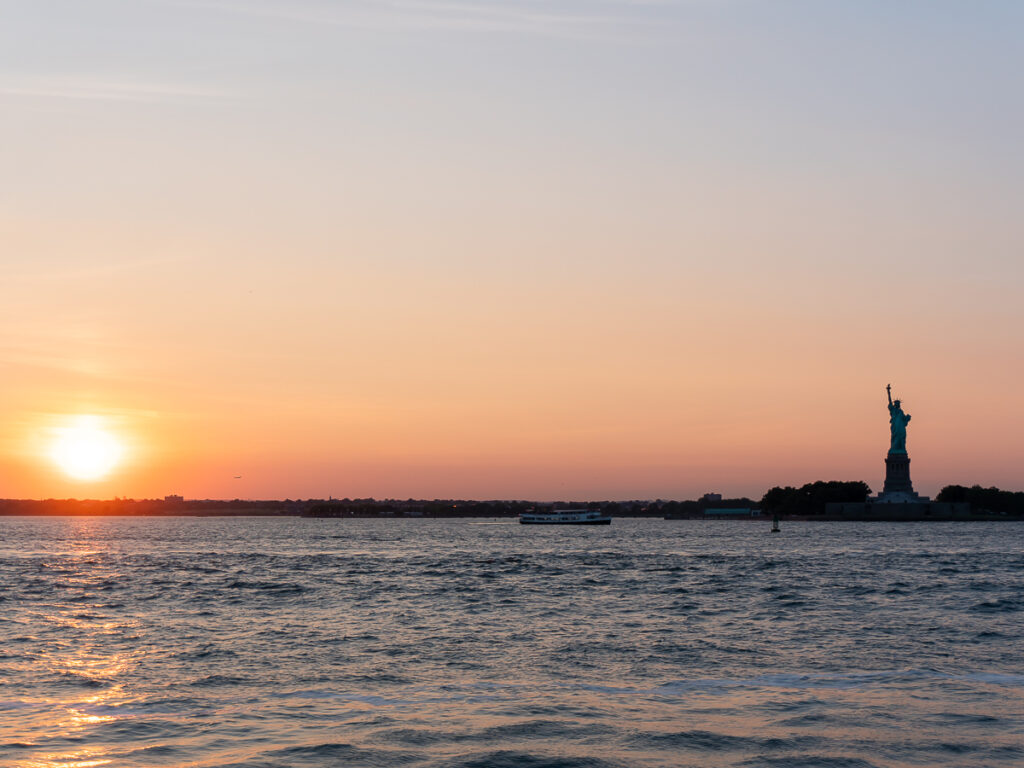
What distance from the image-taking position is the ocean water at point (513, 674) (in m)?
21.9

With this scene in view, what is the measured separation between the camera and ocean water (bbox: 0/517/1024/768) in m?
21.9

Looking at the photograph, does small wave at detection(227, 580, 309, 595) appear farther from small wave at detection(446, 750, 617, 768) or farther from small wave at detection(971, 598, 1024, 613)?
small wave at detection(446, 750, 617, 768)

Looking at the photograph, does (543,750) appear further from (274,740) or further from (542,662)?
(542,662)

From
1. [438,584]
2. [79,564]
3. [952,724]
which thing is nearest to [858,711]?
[952,724]

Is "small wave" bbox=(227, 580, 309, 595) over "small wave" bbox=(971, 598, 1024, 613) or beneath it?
beneath

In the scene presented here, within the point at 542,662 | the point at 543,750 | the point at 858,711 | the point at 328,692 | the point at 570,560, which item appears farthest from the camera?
the point at 570,560

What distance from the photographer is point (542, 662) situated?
3309 centimetres

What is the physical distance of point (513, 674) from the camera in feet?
102

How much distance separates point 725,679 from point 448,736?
10267 millimetres

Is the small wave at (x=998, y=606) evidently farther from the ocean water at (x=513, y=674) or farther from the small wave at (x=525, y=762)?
the small wave at (x=525, y=762)

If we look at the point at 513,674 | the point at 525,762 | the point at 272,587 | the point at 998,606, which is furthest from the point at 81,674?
→ the point at 998,606

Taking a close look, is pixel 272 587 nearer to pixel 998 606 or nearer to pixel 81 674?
pixel 81 674

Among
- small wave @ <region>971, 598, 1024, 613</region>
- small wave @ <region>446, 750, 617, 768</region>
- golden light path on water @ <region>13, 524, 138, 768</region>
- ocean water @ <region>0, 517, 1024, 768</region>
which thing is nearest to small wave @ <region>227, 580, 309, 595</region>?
ocean water @ <region>0, 517, 1024, 768</region>

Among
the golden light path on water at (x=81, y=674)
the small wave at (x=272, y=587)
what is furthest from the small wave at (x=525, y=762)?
the small wave at (x=272, y=587)
